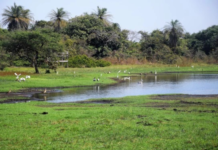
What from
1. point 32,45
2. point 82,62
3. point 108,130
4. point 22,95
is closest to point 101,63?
point 82,62

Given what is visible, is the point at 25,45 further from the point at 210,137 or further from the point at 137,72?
the point at 210,137

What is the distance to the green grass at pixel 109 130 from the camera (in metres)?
10.3

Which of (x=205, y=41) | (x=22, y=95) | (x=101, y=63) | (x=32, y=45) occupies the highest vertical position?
(x=205, y=41)

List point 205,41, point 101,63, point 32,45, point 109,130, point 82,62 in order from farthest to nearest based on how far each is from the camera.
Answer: point 205,41
point 101,63
point 82,62
point 32,45
point 109,130

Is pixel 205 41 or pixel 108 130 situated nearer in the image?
pixel 108 130

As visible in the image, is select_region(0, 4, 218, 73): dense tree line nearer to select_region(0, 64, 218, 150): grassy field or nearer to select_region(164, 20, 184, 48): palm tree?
select_region(164, 20, 184, 48): palm tree

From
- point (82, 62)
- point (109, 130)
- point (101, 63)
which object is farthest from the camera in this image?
point (101, 63)

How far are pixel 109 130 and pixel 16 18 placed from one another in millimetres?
59787

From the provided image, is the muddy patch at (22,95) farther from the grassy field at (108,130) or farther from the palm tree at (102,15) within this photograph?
the palm tree at (102,15)

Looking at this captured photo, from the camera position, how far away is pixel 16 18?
221 ft

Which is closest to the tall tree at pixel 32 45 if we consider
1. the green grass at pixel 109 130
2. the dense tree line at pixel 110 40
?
the dense tree line at pixel 110 40

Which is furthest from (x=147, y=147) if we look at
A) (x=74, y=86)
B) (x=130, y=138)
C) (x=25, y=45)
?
(x=25, y=45)

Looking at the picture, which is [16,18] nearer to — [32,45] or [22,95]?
[32,45]

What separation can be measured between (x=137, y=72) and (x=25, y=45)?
69.8ft
